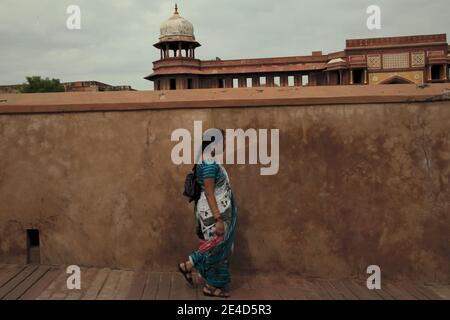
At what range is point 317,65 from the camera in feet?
113

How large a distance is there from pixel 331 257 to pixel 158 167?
72.8 inches

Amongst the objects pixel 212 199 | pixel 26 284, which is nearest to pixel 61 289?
pixel 26 284

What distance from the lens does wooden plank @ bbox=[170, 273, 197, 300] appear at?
11.6 ft

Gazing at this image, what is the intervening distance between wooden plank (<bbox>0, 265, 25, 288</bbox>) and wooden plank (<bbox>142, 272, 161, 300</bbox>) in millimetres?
1221

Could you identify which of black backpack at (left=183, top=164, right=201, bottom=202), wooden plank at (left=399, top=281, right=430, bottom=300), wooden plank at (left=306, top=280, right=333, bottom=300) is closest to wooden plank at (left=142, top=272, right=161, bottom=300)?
black backpack at (left=183, top=164, right=201, bottom=202)

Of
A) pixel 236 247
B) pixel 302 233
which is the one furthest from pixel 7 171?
pixel 302 233

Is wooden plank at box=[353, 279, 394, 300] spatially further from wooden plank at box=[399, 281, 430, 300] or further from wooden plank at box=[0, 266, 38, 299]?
wooden plank at box=[0, 266, 38, 299]

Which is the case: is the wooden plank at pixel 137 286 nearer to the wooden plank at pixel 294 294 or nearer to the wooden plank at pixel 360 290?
the wooden plank at pixel 294 294

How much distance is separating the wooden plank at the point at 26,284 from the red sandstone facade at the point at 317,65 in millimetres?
30933

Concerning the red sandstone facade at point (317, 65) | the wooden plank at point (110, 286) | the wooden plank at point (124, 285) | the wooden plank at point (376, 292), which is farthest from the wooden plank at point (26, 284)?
the red sandstone facade at point (317, 65)

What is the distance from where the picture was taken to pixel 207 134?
11.9 ft

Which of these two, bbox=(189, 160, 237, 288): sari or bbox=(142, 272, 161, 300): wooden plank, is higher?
bbox=(189, 160, 237, 288): sari

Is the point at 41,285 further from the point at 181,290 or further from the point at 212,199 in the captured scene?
the point at 212,199

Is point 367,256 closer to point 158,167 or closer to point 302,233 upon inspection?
point 302,233
